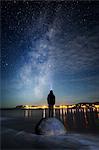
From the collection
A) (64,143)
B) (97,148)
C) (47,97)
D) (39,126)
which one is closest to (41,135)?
(39,126)

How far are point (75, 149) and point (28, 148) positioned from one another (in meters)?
4.23

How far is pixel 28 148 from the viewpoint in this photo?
17.9 m

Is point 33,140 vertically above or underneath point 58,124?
underneath

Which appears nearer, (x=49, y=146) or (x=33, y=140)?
(x=49, y=146)

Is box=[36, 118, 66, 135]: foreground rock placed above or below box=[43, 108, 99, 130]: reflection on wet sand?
above

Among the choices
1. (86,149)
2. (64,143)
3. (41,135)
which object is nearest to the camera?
(86,149)

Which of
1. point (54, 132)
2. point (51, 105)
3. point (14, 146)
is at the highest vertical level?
point (51, 105)

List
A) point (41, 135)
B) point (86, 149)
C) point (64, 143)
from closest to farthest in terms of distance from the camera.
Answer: point (86, 149) → point (64, 143) → point (41, 135)

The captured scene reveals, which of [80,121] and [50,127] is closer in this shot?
[50,127]

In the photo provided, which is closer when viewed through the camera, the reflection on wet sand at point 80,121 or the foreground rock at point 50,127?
the foreground rock at point 50,127

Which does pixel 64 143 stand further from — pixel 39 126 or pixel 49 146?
pixel 39 126

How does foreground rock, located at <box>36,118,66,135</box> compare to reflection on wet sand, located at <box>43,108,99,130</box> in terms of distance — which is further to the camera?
reflection on wet sand, located at <box>43,108,99,130</box>

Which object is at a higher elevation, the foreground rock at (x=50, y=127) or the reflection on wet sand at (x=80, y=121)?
the foreground rock at (x=50, y=127)

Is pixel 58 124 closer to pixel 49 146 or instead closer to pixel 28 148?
pixel 49 146
